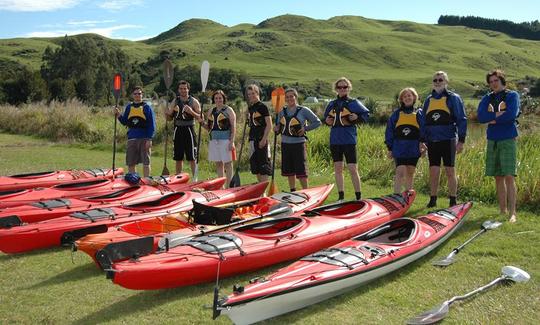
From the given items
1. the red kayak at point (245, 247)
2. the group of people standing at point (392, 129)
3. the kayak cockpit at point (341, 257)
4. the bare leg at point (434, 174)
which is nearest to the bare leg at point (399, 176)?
the group of people standing at point (392, 129)

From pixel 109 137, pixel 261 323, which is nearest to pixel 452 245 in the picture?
pixel 261 323

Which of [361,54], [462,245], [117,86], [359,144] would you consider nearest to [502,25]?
[361,54]

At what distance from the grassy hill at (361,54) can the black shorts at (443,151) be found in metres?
62.4

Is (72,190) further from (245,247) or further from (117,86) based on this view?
(245,247)

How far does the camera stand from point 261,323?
374 centimetres

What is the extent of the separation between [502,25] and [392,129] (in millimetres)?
164787

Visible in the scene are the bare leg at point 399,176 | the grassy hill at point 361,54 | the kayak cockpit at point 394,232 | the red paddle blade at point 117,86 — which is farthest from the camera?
the grassy hill at point 361,54

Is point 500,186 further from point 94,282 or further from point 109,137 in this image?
point 109,137

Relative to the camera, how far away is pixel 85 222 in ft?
18.5

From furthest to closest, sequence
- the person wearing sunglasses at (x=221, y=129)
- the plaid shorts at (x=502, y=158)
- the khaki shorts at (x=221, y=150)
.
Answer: the khaki shorts at (x=221, y=150) → the person wearing sunglasses at (x=221, y=129) → the plaid shorts at (x=502, y=158)

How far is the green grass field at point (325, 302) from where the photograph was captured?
12.7 feet

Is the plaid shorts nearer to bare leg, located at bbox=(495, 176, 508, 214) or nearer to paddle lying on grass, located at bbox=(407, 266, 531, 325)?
bare leg, located at bbox=(495, 176, 508, 214)

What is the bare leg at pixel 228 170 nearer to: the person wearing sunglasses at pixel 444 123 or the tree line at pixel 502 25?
the person wearing sunglasses at pixel 444 123

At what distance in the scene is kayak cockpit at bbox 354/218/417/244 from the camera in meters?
5.24
